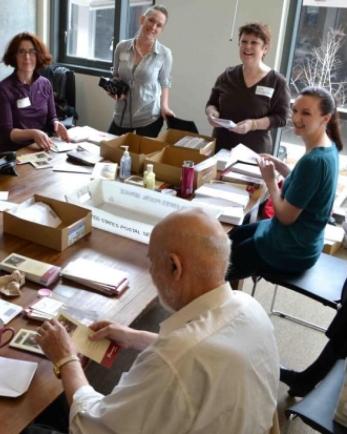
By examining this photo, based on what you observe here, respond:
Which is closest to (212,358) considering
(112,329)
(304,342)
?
(112,329)

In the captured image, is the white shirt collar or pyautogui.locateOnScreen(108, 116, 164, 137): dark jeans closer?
the white shirt collar

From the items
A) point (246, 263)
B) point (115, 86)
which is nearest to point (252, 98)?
point (115, 86)

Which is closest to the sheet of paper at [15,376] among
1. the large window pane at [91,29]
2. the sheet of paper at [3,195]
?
the sheet of paper at [3,195]

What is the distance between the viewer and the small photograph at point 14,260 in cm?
170

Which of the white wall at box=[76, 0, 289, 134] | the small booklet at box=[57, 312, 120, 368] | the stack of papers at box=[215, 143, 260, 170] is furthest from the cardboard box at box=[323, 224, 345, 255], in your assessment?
the small booklet at box=[57, 312, 120, 368]

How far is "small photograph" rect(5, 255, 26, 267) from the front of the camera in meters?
1.70

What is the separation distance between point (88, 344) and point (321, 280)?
1363mm

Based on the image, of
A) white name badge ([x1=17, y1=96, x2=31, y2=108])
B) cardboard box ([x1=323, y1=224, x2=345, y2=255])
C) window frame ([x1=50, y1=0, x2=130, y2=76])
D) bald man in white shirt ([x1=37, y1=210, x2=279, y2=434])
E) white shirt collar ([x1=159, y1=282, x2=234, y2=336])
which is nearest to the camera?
bald man in white shirt ([x1=37, y1=210, x2=279, y2=434])

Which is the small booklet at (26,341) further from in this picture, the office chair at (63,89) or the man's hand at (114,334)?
the office chair at (63,89)

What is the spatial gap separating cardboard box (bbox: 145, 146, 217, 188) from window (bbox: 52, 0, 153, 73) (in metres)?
2.61

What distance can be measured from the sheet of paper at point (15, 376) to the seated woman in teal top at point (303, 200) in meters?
1.36

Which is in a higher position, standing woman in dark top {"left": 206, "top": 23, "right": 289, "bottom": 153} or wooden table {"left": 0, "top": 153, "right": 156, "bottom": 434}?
standing woman in dark top {"left": 206, "top": 23, "right": 289, "bottom": 153}

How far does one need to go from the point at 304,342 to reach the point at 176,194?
1.13m

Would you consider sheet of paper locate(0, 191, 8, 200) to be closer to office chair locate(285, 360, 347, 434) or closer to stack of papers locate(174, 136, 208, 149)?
stack of papers locate(174, 136, 208, 149)
